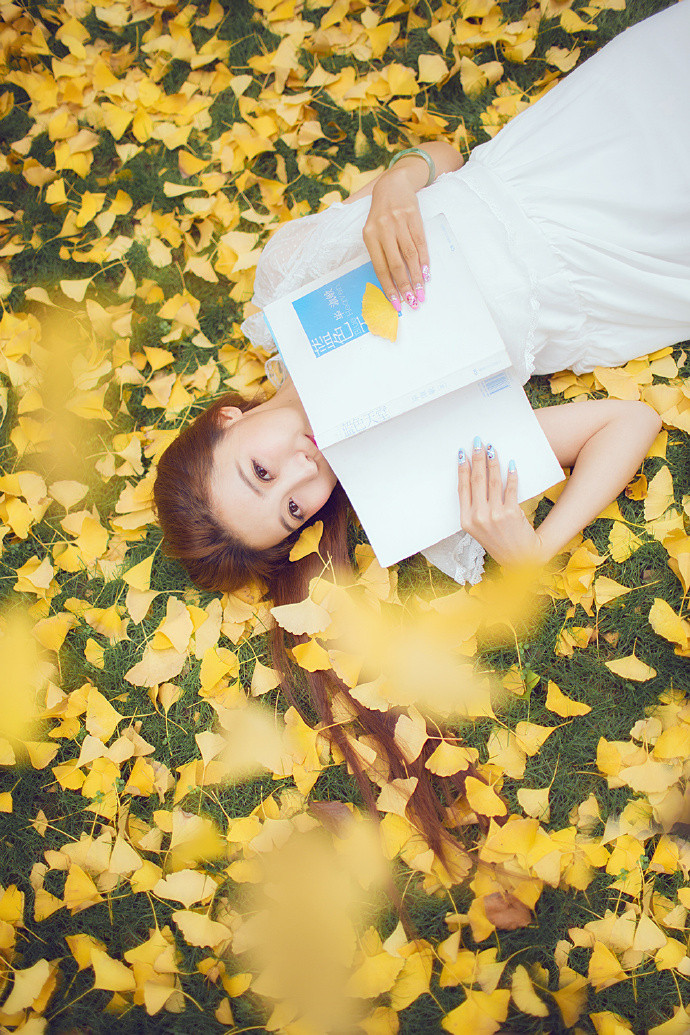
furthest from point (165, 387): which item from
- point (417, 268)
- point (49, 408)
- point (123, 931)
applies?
point (123, 931)

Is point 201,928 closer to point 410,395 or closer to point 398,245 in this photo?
point 410,395

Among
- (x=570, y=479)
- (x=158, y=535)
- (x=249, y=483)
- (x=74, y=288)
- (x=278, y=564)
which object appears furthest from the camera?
(x=74, y=288)

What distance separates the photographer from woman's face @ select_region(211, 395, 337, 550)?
1.60 metres

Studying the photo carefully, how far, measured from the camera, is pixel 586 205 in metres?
1.63

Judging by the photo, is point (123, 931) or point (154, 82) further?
point (154, 82)

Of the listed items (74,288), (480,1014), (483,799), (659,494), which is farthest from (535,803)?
(74,288)

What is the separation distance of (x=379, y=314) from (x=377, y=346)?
3.1 inches

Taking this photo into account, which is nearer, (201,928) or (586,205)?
(586,205)

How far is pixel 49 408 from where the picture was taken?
2115 mm

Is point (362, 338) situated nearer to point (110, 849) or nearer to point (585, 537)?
point (585, 537)

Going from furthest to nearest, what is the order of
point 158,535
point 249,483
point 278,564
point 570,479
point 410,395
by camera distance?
1. point 158,535
2. point 278,564
3. point 570,479
4. point 249,483
5. point 410,395

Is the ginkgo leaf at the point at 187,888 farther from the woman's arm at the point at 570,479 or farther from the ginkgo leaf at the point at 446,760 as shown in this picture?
the woman's arm at the point at 570,479

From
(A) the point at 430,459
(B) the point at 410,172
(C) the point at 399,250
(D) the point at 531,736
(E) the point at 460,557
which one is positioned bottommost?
(D) the point at 531,736

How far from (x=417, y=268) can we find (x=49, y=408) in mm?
1351
